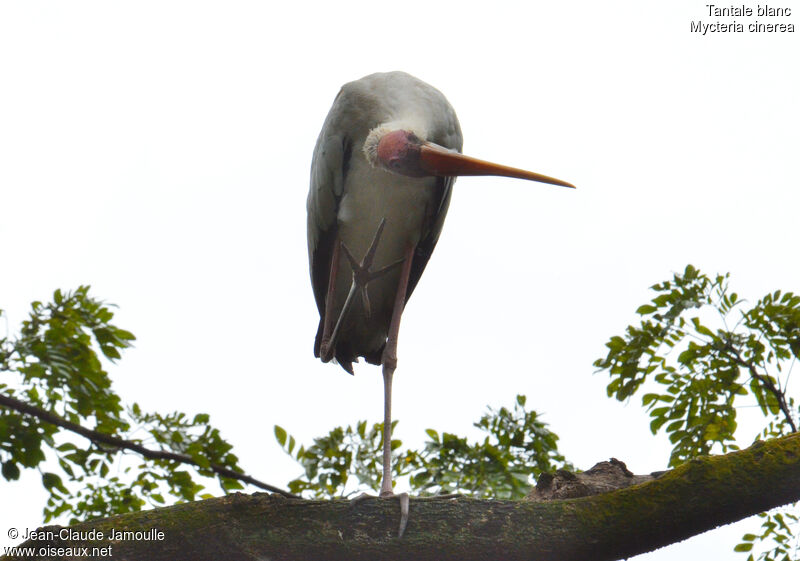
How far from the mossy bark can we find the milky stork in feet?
7.56

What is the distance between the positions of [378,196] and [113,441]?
227 cm

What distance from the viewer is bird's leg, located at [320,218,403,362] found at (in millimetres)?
5250

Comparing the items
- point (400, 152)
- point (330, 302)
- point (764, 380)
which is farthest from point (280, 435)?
point (764, 380)

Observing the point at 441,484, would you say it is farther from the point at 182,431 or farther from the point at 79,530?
the point at 79,530

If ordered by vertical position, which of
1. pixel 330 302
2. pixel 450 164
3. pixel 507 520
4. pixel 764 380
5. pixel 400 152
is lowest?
pixel 507 520

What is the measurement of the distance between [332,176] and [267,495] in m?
2.97

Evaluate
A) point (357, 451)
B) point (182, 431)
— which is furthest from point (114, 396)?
point (357, 451)

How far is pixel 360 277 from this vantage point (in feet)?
17.6

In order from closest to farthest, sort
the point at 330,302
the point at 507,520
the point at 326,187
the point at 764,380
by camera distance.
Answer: the point at 507,520 → the point at 764,380 → the point at 326,187 → the point at 330,302

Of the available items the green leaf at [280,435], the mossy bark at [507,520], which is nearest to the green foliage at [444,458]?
the green leaf at [280,435]

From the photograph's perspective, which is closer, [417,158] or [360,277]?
[417,158]

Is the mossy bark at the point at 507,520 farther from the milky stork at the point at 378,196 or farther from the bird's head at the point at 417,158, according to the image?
the bird's head at the point at 417,158

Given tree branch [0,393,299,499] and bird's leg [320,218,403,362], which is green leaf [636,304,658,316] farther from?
tree branch [0,393,299,499]

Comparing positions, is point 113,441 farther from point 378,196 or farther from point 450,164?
point 450,164
